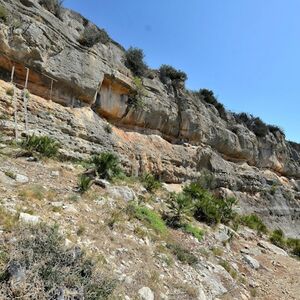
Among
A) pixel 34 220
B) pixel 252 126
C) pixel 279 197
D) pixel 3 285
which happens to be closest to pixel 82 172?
pixel 34 220

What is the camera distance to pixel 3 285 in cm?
328

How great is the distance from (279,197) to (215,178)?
7.67 m

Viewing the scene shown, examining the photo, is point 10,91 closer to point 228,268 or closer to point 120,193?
point 120,193

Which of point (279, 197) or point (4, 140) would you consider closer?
point (4, 140)

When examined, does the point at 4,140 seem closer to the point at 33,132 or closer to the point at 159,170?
the point at 33,132

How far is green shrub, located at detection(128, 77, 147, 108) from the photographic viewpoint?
16000 millimetres

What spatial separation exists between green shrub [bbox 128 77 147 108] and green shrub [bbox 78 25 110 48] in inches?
106

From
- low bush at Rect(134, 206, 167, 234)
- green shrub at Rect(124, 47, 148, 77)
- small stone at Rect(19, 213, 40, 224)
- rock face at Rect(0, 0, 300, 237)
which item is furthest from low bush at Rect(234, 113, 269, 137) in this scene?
small stone at Rect(19, 213, 40, 224)

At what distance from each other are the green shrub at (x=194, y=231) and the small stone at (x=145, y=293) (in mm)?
4374

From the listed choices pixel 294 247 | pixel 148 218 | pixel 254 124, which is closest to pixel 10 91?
pixel 148 218

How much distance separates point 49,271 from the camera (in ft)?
12.0

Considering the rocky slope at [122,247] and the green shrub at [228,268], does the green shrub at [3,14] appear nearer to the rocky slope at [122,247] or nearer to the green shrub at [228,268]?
the rocky slope at [122,247]

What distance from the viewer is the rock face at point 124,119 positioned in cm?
1141

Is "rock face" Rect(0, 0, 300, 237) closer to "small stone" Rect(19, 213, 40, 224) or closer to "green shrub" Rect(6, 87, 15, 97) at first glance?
"green shrub" Rect(6, 87, 15, 97)
